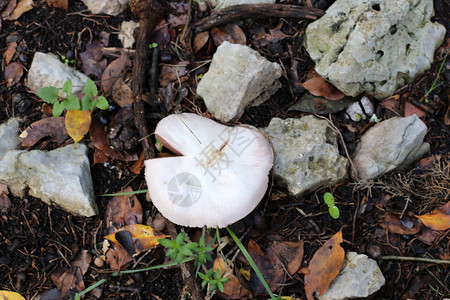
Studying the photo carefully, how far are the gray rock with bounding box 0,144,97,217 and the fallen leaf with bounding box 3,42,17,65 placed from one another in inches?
30.0

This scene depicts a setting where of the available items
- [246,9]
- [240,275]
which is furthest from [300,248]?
[246,9]

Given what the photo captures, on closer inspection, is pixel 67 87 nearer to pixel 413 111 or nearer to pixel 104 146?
pixel 104 146

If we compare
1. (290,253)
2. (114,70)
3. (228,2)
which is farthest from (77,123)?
(290,253)

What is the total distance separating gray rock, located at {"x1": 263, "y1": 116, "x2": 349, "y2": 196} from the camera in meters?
2.50

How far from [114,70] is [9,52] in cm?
79

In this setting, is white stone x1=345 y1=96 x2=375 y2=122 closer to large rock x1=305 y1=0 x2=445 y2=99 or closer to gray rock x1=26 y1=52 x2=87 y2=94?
large rock x1=305 y1=0 x2=445 y2=99

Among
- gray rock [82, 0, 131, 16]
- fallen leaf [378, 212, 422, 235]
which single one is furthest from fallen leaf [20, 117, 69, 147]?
fallen leaf [378, 212, 422, 235]

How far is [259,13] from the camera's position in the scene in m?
2.85

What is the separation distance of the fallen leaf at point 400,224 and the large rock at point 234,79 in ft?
3.63

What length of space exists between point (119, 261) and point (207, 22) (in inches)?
66.6

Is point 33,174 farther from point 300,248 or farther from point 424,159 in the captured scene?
point 424,159

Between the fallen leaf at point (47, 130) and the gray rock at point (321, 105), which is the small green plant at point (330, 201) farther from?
the fallen leaf at point (47, 130)

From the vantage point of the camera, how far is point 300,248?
2461 millimetres

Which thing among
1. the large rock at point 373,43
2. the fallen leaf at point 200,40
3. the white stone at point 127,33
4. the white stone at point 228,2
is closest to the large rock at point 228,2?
the white stone at point 228,2
